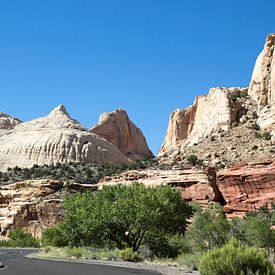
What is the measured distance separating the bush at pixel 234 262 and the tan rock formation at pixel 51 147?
104694 mm

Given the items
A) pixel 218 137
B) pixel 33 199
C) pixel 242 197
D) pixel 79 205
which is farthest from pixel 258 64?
pixel 79 205

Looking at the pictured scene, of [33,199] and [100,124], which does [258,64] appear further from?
[100,124]

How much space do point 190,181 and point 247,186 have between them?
7.04 m

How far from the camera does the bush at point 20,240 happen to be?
6875 centimetres

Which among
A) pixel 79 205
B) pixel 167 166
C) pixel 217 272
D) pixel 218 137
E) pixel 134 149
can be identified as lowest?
pixel 217 272

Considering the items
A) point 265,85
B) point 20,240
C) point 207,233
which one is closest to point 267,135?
point 265,85

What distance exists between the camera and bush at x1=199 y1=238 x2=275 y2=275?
618 inches

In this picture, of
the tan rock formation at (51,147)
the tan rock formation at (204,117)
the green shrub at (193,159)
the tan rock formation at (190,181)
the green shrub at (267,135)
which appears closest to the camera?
the tan rock formation at (190,181)

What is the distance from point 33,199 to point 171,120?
188 ft

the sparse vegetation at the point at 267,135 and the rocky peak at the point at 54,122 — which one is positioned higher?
the rocky peak at the point at 54,122

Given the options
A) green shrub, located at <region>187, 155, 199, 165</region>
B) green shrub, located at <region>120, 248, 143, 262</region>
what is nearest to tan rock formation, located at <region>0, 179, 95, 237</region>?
green shrub, located at <region>187, 155, 199, 165</region>

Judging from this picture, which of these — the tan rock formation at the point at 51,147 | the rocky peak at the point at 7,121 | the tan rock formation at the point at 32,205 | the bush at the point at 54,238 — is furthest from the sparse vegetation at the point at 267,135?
the rocky peak at the point at 7,121

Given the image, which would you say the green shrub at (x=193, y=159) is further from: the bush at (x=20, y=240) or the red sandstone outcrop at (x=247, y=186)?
the bush at (x=20, y=240)

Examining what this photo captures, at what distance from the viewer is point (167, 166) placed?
76.0m
